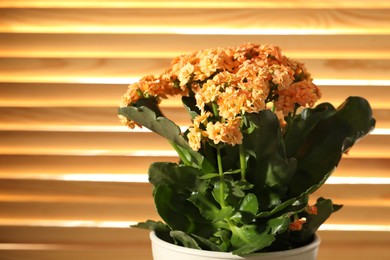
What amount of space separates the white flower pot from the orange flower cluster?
0.52 ft

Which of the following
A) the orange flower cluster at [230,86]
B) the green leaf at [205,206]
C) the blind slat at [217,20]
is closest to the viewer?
the orange flower cluster at [230,86]

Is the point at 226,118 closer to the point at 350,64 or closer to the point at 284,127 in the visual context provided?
the point at 284,127

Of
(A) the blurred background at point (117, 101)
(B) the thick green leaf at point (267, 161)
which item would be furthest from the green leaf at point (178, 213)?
(A) the blurred background at point (117, 101)

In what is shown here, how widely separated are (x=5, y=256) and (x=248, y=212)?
3.08 ft

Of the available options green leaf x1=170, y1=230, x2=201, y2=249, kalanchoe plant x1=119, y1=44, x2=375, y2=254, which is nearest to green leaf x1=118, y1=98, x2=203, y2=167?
kalanchoe plant x1=119, y1=44, x2=375, y2=254

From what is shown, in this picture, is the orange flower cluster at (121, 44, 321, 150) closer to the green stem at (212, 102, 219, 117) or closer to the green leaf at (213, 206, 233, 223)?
the green stem at (212, 102, 219, 117)

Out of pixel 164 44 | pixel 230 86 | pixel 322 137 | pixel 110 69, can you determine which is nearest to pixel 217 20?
pixel 164 44

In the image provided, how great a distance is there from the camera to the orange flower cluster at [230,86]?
3.56 feet

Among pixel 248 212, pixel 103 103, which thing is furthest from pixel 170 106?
pixel 248 212

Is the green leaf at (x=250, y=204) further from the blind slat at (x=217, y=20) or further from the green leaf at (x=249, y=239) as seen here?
the blind slat at (x=217, y=20)

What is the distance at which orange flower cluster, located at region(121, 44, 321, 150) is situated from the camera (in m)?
1.09

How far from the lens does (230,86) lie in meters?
1.11

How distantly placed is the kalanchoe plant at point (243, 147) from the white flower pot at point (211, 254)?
0.02 meters

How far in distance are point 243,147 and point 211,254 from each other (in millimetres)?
170
